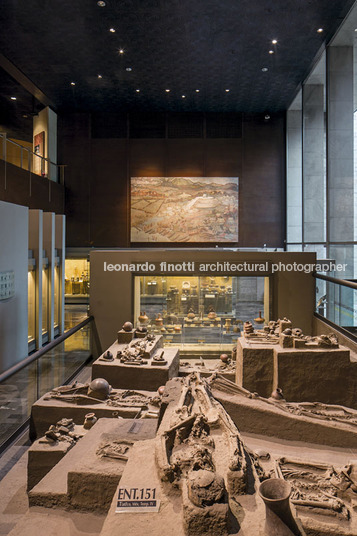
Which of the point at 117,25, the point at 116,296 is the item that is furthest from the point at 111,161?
the point at 116,296

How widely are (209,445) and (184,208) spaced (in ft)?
44.5

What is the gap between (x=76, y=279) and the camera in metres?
17.0

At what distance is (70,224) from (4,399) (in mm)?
10506

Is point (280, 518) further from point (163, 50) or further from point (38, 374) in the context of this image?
point (163, 50)

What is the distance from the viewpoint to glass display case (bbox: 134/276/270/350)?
9.90m

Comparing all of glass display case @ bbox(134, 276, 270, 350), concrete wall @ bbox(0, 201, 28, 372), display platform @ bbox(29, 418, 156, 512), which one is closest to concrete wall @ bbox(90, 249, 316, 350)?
glass display case @ bbox(134, 276, 270, 350)

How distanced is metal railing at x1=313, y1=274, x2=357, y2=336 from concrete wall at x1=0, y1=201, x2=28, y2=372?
7.51 metres

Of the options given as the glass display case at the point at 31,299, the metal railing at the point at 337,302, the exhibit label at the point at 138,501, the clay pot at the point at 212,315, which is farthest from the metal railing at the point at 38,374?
the metal railing at the point at 337,302

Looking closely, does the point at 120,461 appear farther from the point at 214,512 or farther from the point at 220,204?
the point at 220,204

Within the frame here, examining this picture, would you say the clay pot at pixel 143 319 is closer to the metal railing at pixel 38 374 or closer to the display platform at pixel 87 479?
the metal railing at pixel 38 374

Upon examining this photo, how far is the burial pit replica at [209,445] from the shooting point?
261 centimetres

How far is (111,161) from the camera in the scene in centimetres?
1656

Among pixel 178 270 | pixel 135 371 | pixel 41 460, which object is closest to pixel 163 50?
pixel 178 270

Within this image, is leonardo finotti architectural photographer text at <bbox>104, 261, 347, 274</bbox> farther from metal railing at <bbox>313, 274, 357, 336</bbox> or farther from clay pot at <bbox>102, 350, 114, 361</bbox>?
clay pot at <bbox>102, 350, 114, 361</bbox>
